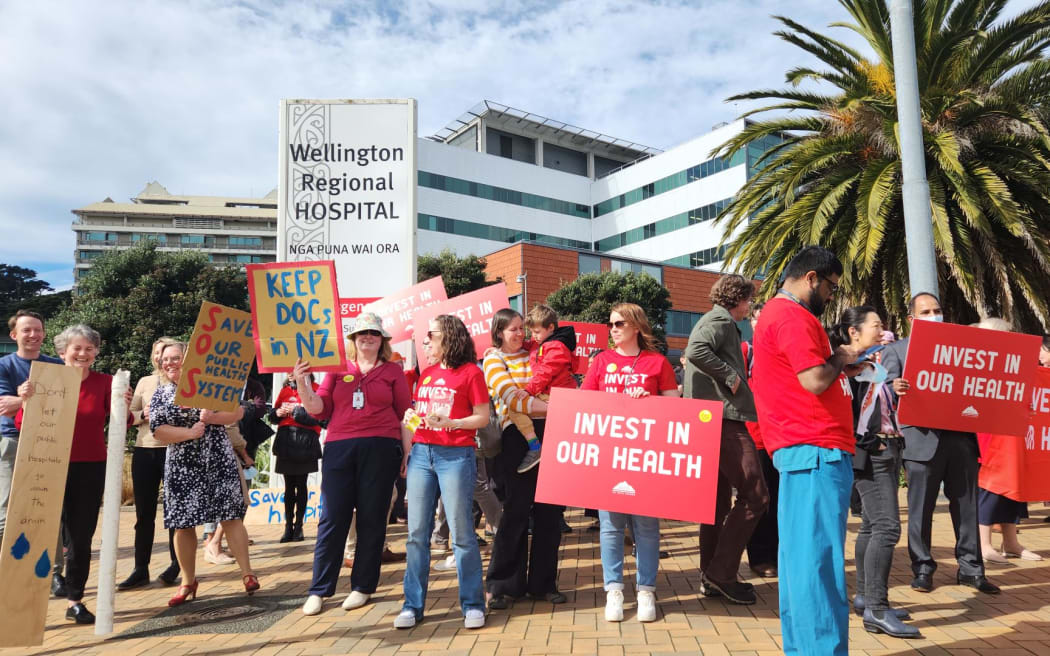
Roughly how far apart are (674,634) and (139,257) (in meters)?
31.5

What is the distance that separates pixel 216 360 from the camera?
17.7 feet

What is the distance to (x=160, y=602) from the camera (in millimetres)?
5699

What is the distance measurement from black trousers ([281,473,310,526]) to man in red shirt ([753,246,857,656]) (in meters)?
5.79

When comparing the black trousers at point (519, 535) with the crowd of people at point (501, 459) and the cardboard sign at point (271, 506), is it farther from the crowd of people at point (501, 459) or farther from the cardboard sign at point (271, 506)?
the cardboard sign at point (271, 506)

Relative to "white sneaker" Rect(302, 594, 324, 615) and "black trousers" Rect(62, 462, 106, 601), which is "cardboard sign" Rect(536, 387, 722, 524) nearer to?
"white sneaker" Rect(302, 594, 324, 615)

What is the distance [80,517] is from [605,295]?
1377 inches

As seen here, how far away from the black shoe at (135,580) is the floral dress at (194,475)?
4.03ft

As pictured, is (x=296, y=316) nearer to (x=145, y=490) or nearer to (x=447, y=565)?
(x=145, y=490)

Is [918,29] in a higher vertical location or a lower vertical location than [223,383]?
higher

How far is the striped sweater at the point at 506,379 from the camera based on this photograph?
205 inches

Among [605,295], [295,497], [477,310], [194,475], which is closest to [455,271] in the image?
[605,295]

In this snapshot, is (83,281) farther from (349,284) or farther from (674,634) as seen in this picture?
(674,634)

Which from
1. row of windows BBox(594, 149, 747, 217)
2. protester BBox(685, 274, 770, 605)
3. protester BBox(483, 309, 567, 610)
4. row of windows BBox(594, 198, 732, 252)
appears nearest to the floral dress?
protester BBox(483, 309, 567, 610)

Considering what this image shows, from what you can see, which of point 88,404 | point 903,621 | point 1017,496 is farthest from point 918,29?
point 88,404
